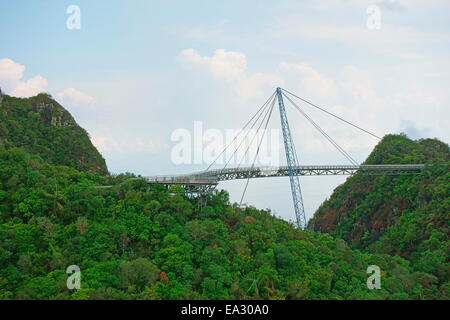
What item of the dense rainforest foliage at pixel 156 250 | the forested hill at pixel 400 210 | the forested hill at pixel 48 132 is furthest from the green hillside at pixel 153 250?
the forested hill at pixel 48 132

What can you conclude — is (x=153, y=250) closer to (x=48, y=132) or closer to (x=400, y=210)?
(x=48, y=132)

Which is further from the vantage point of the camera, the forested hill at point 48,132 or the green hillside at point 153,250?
the forested hill at point 48,132

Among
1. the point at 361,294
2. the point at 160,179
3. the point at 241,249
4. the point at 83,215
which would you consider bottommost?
the point at 361,294

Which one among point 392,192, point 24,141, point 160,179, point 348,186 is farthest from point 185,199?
point 348,186

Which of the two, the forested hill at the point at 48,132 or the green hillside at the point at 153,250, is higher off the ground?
the forested hill at the point at 48,132

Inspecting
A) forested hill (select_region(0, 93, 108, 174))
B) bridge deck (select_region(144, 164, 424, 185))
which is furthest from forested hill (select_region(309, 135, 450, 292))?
forested hill (select_region(0, 93, 108, 174))

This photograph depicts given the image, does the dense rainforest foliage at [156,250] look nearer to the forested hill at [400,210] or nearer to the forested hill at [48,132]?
the forested hill at [400,210]
